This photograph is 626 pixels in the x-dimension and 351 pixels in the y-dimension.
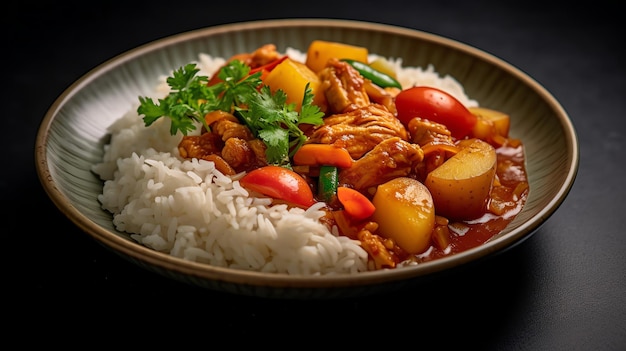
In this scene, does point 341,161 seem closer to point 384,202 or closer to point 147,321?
point 384,202

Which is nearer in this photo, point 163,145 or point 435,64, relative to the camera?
point 163,145

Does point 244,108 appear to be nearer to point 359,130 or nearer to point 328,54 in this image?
point 359,130

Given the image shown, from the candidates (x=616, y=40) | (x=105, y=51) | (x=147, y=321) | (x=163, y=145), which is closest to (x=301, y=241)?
(x=147, y=321)

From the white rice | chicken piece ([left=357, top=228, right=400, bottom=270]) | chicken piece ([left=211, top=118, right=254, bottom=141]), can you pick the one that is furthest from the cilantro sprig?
chicken piece ([left=357, top=228, right=400, bottom=270])

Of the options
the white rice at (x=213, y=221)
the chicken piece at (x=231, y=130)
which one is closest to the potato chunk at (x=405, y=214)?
the white rice at (x=213, y=221)

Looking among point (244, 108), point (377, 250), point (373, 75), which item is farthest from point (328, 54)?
point (377, 250)

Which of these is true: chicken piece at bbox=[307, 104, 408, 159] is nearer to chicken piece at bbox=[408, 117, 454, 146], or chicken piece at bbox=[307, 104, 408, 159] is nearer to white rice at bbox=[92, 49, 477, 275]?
chicken piece at bbox=[408, 117, 454, 146]

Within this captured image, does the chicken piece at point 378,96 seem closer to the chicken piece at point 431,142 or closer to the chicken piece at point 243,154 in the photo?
the chicken piece at point 431,142
